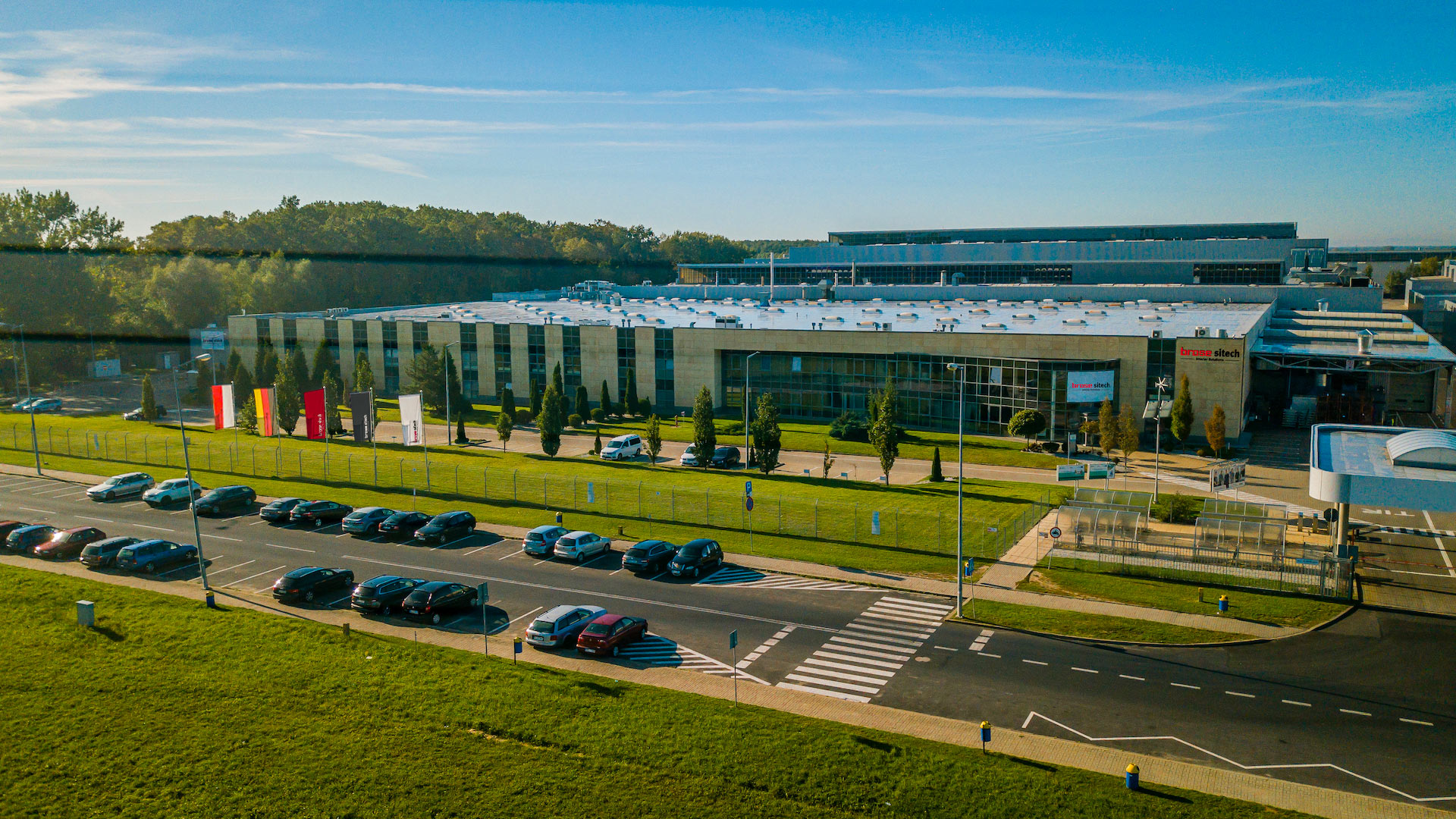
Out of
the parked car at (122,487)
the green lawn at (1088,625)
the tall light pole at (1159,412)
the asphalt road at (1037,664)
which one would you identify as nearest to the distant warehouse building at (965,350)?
the tall light pole at (1159,412)

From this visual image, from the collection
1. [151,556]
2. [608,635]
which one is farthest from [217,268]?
[608,635]

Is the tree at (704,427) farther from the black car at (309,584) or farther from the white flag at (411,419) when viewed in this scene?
the black car at (309,584)

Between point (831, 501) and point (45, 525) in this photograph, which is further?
point (831, 501)

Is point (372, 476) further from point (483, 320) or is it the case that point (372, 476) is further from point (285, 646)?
point (483, 320)

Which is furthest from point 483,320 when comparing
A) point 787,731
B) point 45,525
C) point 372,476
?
point 787,731

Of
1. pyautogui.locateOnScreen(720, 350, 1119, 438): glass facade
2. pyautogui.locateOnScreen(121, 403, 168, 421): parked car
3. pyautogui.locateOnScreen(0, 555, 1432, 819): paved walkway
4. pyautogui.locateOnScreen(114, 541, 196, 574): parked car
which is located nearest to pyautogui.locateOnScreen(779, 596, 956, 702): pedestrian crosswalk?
pyautogui.locateOnScreen(0, 555, 1432, 819): paved walkway

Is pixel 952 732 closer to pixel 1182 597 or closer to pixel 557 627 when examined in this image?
pixel 557 627
